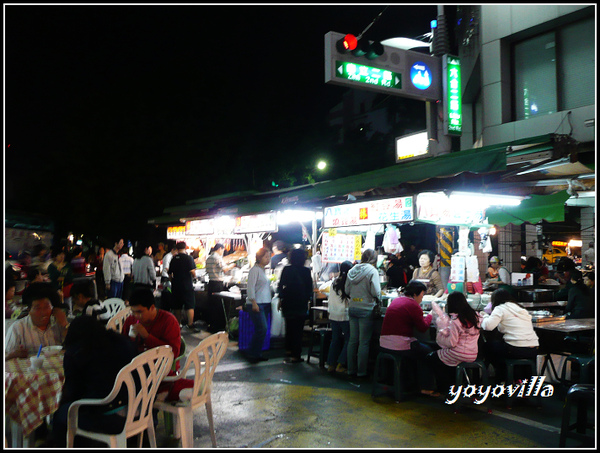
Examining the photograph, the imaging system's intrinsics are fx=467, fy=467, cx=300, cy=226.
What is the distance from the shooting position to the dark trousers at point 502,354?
6.31 m

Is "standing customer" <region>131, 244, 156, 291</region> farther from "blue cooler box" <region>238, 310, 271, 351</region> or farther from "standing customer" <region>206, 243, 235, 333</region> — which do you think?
"blue cooler box" <region>238, 310, 271, 351</region>

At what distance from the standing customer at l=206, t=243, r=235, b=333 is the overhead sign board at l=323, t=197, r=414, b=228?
3.88 metres

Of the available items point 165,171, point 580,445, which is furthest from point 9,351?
point 165,171

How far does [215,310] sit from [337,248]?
3.53 metres

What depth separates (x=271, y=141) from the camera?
25828 millimetres

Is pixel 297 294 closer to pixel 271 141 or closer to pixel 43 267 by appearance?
pixel 43 267

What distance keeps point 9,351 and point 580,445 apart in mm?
5937

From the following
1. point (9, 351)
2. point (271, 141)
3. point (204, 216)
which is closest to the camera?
point (9, 351)

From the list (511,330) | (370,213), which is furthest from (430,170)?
(511,330)

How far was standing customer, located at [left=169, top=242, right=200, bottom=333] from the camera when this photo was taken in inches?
428

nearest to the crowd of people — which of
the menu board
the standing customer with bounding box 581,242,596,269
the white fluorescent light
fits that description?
the white fluorescent light

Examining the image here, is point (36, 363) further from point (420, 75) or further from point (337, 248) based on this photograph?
point (420, 75)

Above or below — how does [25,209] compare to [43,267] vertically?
above

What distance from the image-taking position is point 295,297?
27.9 ft
